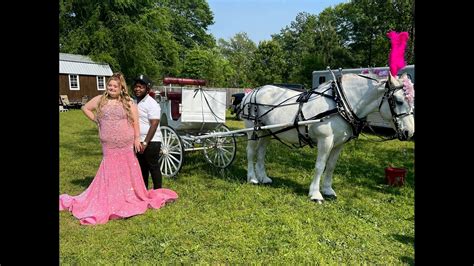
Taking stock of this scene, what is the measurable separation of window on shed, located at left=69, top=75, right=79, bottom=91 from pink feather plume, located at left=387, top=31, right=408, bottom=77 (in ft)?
122

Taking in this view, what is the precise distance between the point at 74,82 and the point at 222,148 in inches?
1326

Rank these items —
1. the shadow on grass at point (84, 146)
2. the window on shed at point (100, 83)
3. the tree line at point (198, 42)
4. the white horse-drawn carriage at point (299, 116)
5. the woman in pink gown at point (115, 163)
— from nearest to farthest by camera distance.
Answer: the woman in pink gown at point (115, 163) → the white horse-drawn carriage at point (299, 116) → the shadow on grass at point (84, 146) → the tree line at point (198, 42) → the window on shed at point (100, 83)

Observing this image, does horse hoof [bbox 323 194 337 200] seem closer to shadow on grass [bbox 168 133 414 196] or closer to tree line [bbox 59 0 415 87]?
shadow on grass [bbox 168 133 414 196]

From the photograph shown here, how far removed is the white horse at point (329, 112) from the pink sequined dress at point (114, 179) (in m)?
2.38

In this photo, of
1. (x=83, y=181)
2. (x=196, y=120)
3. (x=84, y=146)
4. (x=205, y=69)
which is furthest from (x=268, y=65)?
(x=83, y=181)

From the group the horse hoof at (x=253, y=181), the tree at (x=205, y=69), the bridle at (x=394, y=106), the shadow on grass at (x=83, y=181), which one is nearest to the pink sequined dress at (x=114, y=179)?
the shadow on grass at (x=83, y=181)

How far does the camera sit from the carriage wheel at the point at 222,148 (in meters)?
8.12

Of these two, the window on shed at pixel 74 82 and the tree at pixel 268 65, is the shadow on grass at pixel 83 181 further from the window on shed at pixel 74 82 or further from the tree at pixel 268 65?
the tree at pixel 268 65

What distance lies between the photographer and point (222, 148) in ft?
26.8

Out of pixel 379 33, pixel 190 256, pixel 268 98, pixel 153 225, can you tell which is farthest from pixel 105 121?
pixel 379 33

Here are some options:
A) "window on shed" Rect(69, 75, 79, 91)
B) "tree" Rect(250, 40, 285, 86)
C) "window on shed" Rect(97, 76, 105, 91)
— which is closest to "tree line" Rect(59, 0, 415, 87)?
"tree" Rect(250, 40, 285, 86)

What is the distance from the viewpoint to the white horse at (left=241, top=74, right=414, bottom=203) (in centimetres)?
504
